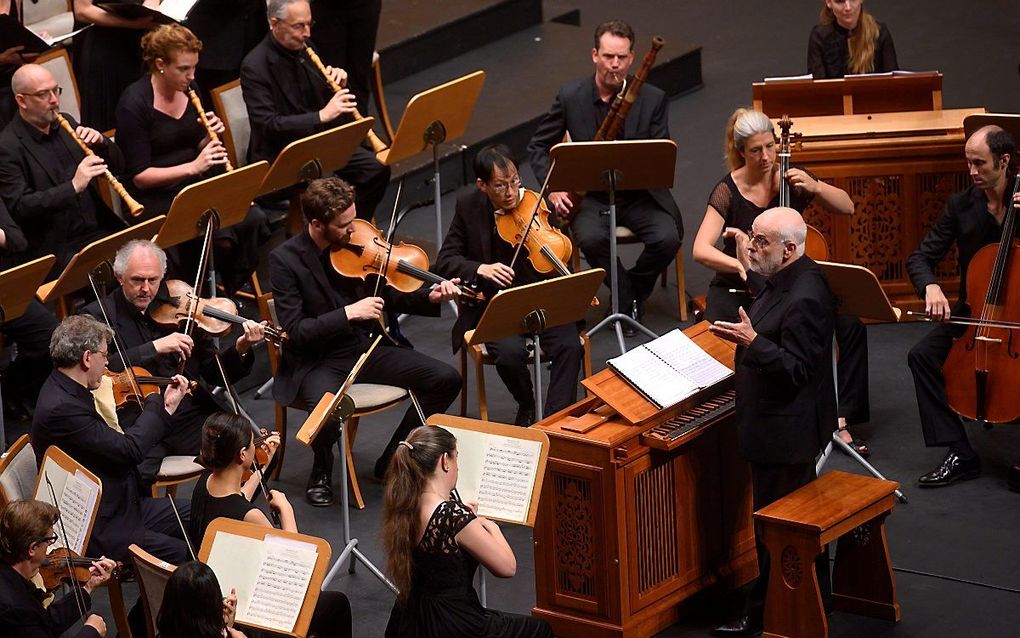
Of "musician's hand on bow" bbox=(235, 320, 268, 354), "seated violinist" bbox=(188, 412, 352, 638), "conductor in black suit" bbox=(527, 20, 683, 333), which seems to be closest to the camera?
"seated violinist" bbox=(188, 412, 352, 638)

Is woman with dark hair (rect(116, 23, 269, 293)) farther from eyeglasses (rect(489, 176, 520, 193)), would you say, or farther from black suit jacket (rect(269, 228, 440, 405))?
eyeglasses (rect(489, 176, 520, 193))

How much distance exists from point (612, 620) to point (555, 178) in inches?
83.5

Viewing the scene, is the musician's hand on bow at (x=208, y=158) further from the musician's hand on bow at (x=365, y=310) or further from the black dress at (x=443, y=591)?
the black dress at (x=443, y=591)

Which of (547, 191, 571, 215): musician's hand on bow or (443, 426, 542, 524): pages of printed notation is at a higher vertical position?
(443, 426, 542, 524): pages of printed notation

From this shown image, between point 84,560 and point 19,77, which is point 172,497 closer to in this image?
point 84,560

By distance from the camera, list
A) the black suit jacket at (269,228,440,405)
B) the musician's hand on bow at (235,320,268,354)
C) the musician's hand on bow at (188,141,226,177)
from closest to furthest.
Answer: the musician's hand on bow at (235,320,268,354) < the black suit jacket at (269,228,440,405) < the musician's hand on bow at (188,141,226,177)

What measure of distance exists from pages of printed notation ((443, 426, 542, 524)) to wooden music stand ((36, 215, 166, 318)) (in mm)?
1903

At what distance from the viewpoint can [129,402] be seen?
18.2 ft

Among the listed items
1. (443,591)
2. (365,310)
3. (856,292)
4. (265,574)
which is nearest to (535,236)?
(365,310)

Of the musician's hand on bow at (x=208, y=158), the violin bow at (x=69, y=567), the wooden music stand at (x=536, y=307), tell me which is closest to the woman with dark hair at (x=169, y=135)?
the musician's hand on bow at (x=208, y=158)

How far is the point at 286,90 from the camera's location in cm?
726

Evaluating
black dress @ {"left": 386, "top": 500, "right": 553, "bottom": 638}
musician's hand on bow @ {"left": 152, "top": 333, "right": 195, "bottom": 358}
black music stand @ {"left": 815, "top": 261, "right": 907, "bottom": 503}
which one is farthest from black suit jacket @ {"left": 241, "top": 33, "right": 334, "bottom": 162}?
black dress @ {"left": 386, "top": 500, "right": 553, "bottom": 638}

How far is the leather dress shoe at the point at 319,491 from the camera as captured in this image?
238 inches

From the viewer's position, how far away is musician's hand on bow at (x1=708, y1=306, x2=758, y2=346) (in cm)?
484
